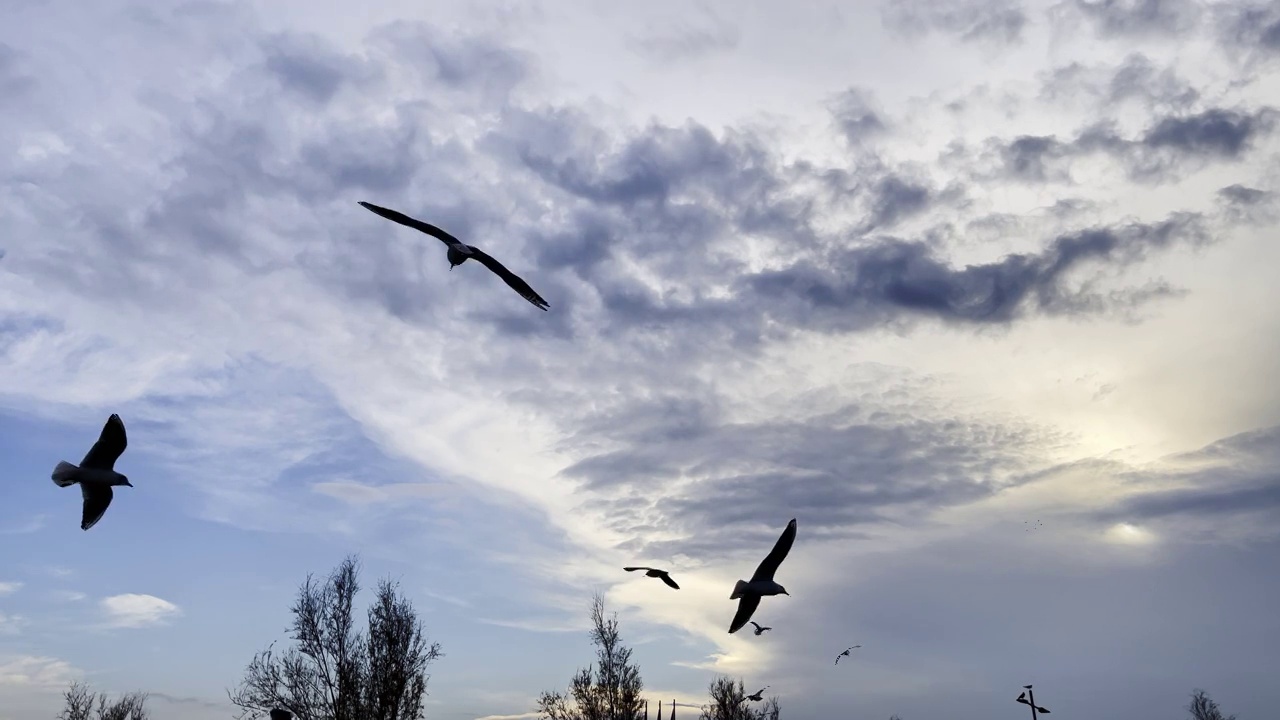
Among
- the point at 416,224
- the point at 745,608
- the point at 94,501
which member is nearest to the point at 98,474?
the point at 94,501

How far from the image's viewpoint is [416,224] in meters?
10.6

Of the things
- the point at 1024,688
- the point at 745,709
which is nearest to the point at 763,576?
the point at 1024,688

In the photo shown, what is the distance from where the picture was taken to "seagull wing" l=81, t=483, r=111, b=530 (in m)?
12.1

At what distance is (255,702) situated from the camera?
115 feet

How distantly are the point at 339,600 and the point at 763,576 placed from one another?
2890cm

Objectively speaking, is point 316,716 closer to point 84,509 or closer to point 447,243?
point 84,509

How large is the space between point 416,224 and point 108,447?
5.97 meters

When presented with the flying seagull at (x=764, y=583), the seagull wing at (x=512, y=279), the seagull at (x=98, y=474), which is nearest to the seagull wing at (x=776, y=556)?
the flying seagull at (x=764, y=583)

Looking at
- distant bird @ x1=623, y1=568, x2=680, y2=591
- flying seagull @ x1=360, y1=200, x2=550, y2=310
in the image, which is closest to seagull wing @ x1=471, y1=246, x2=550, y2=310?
flying seagull @ x1=360, y1=200, x2=550, y2=310

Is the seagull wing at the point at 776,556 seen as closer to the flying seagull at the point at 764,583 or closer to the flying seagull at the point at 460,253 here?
the flying seagull at the point at 764,583

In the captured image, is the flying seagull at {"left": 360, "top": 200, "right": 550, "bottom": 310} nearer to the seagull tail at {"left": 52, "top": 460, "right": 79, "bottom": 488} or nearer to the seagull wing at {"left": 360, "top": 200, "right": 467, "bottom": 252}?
the seagull wing at {"left": 360, "top": 200, "right": 467, "bottom": 252}

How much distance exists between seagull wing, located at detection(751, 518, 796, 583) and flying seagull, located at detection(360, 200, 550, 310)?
19.2 ft

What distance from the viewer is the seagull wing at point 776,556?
14.0 meters

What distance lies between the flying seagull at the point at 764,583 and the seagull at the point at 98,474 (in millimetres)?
9141
